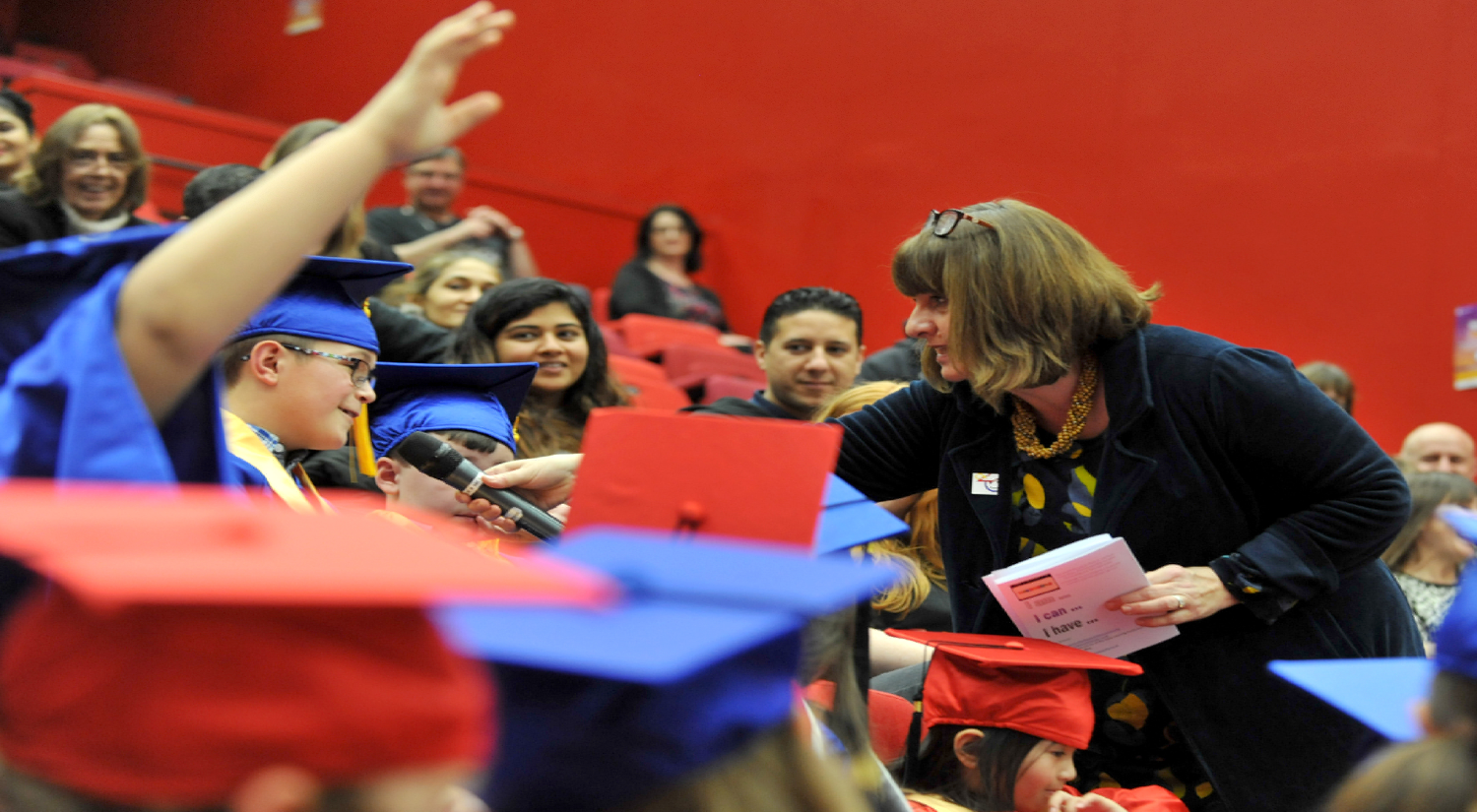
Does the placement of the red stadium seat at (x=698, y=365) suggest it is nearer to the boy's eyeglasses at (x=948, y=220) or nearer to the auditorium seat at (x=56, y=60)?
the boy's eyeglasses at (x=948, y=220)

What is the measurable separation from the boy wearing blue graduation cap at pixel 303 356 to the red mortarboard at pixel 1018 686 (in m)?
0.98

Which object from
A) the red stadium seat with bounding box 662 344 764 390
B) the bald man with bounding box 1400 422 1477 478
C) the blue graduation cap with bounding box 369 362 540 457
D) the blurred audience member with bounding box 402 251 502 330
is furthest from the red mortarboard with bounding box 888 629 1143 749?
the red stadium seat with bounding box 662 344 764 390

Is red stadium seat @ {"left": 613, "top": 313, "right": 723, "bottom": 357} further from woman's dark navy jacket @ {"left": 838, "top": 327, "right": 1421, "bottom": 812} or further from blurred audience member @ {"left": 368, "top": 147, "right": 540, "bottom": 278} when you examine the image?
woman's dark navy jacket @ {"left": 838, "top": 327, "right": 1421, "bottom": 812}

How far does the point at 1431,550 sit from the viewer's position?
4.01 meters

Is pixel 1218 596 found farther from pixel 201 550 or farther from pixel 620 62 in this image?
pixel 620 62

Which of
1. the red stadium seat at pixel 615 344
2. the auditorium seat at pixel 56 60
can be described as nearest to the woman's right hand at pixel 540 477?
the red stadium seat at pixel 615 344

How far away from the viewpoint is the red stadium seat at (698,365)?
5494mm

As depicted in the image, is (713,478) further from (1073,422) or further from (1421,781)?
(1073,422)

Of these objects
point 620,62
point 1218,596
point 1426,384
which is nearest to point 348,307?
point 1218,596

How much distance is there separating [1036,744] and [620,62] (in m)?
6.68

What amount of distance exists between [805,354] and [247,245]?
3011mm

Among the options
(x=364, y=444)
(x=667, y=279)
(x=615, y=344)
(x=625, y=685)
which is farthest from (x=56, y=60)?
(x=625, y=685)

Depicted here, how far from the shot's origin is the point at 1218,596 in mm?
2088

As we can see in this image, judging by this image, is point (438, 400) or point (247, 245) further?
point (438, 400)
